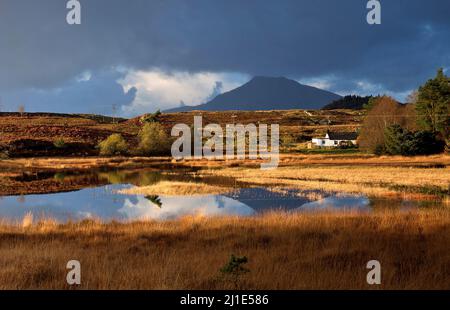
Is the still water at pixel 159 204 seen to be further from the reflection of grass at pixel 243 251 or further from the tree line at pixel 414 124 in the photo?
the tree line at pixel 414 124

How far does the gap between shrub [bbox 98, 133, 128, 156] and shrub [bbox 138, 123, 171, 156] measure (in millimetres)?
4219

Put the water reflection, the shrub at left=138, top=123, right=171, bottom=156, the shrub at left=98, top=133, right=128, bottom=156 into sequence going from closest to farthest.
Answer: the water reflection < the shrub at left=98, top=133, right=128, bottom=156 < the shrub at left=138, top=123, right=171, bottom=156

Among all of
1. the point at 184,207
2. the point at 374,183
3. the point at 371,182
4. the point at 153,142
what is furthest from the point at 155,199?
the point at 153,142

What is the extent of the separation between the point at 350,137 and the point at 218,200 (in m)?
105

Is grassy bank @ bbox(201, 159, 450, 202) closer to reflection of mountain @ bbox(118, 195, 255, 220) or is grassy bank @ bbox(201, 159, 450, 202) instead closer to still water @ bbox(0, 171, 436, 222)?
still water @ bbox(0, 171, 436, 222)

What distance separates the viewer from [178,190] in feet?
128

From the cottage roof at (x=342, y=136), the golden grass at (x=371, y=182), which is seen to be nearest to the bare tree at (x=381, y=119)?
the golden grass at (x=371, y=182)

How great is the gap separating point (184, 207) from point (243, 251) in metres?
17.8

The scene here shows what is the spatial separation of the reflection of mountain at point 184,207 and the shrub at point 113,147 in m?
64.2

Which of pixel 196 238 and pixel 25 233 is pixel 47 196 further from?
pixel 196 238

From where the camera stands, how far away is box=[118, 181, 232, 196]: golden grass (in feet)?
125

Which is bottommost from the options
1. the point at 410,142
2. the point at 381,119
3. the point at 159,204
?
the point at 159,204

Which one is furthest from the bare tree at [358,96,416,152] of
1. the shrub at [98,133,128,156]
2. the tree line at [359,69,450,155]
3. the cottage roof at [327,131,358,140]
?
the shrub at [98,133,128,156]

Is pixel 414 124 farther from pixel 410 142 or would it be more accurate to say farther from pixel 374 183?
pixel 374 183
